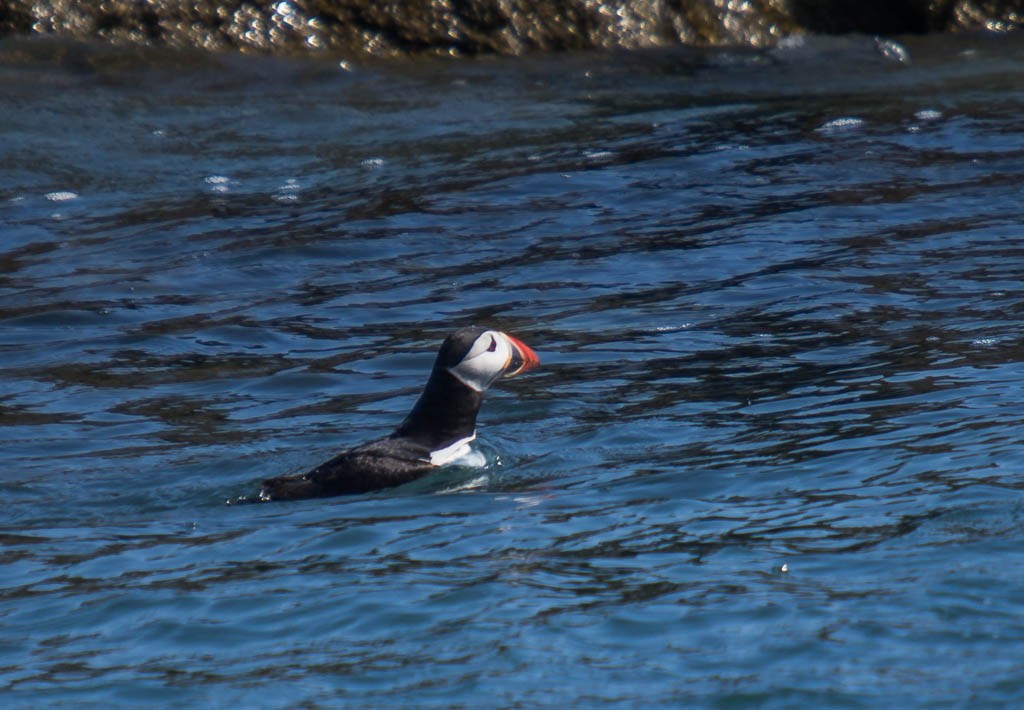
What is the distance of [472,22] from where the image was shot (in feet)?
65.6

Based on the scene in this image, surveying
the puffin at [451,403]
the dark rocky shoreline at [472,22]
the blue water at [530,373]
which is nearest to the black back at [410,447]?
the puffin at [451,403]

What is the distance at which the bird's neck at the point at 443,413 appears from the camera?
900 cm

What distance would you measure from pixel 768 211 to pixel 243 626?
941 centimetres

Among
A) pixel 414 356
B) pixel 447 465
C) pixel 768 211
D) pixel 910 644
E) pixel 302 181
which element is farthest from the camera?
pixel 302 181

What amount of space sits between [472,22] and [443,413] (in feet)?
38.8

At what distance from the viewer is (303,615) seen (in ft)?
21.1

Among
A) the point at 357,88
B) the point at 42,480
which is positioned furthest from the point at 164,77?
the point at 42,480

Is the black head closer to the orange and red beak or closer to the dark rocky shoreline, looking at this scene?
the orange and red beak

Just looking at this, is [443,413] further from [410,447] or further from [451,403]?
[410,447]

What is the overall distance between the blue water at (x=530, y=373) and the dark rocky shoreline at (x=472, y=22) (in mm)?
360

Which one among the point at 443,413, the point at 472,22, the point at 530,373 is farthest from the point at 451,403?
the point at 472,22

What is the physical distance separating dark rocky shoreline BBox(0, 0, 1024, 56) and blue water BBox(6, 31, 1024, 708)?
360 mm

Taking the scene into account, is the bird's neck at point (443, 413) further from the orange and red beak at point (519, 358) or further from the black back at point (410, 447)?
the orange and red beak at point (519, 358)

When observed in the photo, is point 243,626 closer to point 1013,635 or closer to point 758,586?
point 758,586
